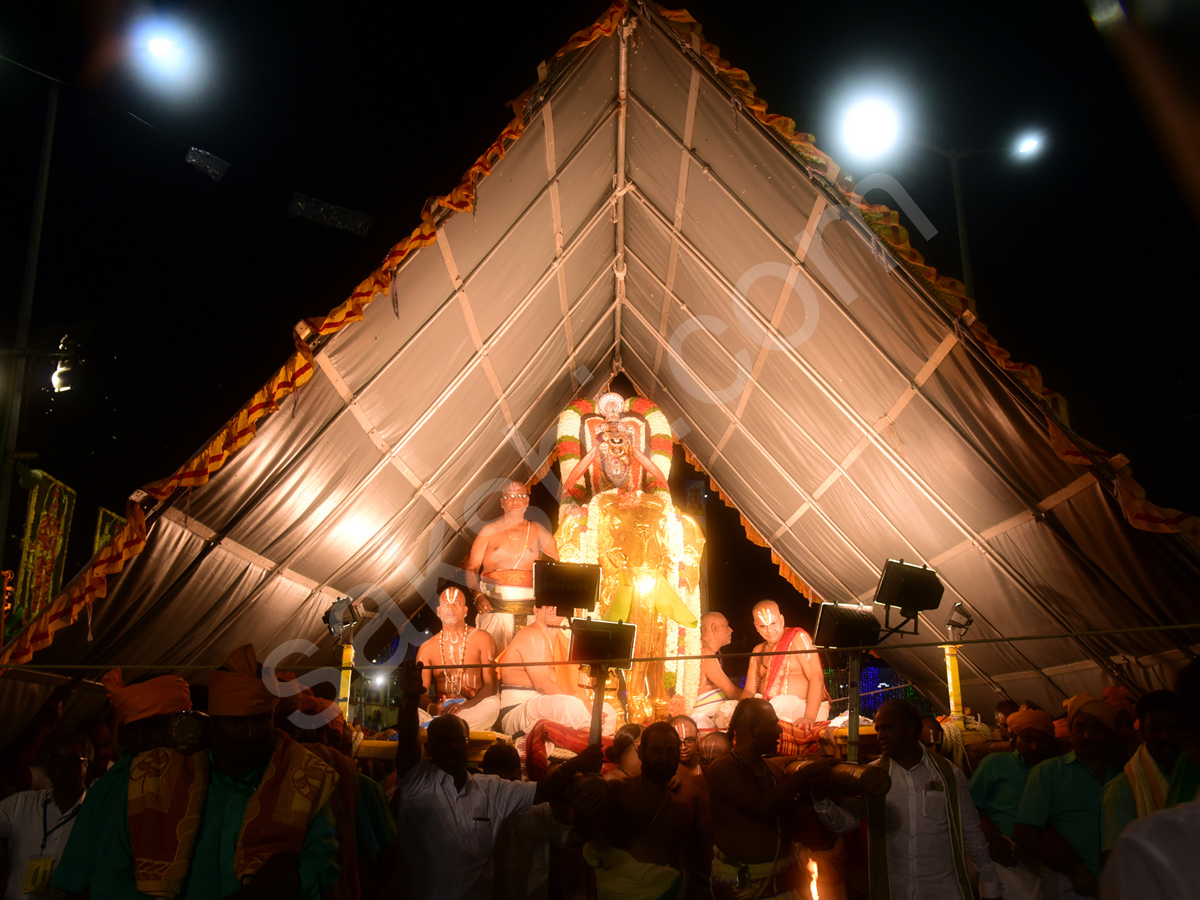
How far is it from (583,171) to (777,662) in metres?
5.19

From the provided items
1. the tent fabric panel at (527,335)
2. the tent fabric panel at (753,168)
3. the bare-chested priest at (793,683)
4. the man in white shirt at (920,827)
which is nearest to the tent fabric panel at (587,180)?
the tent fabric panel at (527,335)

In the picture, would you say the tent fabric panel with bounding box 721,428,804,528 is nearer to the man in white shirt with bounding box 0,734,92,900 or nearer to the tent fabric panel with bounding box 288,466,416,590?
the tent fabric panel with bounding box 288,466,416,590

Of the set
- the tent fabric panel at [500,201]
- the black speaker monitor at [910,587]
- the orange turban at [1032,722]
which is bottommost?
the orange turban at [1032,722]

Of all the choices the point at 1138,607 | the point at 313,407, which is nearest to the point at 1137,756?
the point at 1138,607

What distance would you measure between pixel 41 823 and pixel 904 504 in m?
6.55

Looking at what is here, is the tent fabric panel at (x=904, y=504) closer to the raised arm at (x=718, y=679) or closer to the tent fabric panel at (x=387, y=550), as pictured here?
the raised arm at (x=718, y=679)

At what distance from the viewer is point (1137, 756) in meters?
3.18

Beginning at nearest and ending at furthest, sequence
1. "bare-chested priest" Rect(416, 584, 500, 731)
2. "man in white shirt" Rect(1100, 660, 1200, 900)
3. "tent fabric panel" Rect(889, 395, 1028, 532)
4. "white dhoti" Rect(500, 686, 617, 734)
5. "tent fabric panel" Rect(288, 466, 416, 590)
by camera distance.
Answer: "man in white shirt" Rect(1100, 660, 1200, 900) → "tent fabric panel" Rect(889, 395, 1028, 532) → "white dhoti" Rect(500, 686, 617, 734) → "tent fabric panel" Rect(288, 466, 416, 590) → "bare-chested priest" Rect(416, 584, 500, 731)

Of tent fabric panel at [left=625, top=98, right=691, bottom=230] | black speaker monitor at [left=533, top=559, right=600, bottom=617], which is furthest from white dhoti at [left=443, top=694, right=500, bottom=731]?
tent fabric panel at [left=625, top=98, right=691, bottom=230]

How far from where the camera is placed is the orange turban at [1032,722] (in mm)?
4293

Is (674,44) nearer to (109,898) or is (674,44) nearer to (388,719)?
(109,898)

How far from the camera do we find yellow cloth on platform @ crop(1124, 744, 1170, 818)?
117 inches

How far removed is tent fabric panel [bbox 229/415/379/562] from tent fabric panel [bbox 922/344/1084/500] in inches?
182

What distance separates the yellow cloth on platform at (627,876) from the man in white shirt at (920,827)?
29.5 inches
